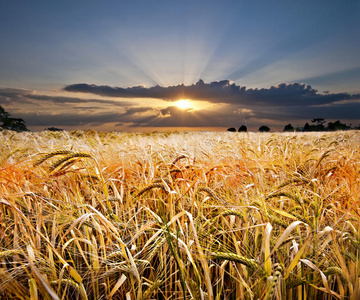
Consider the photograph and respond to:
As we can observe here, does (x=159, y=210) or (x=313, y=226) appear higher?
(x=313, y=226)

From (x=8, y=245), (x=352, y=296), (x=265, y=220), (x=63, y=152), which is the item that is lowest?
(x=8, y=245)

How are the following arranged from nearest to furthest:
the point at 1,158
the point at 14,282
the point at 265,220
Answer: the point at 14,282 < the point at 265,220 < the point at 1,158

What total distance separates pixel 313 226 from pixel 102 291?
1.35 meters

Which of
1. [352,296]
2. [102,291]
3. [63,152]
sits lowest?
[102,291]

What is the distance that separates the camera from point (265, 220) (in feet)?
5.33

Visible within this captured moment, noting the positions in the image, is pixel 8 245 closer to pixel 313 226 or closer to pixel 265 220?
pixel 265 220

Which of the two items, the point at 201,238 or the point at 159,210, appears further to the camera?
the point at 159,210

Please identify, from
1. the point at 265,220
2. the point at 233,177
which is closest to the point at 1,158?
the point at 233,177

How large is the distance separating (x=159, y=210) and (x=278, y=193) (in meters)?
1.02

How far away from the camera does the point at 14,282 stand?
4.24 feet

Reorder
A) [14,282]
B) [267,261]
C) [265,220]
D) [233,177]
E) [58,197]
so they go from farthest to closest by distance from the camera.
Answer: [233,177]
[58,197]
[265,220]
[14,282]
[267,261]

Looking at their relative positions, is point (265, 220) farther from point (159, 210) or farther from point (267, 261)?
point (159, 210)

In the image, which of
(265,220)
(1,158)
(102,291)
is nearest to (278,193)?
(265,220)

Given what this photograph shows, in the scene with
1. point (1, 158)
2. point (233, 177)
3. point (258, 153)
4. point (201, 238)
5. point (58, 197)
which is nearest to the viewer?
point (201, 238)
